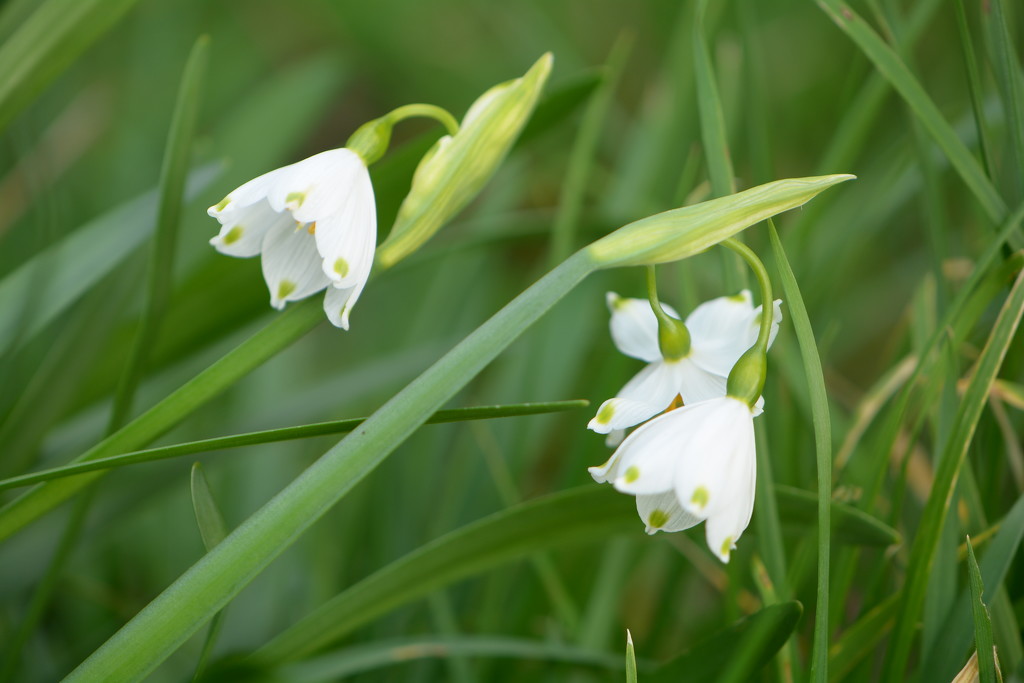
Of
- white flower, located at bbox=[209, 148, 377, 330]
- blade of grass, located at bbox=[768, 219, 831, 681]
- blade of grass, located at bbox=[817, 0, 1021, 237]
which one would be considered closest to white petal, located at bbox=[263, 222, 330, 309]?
white flower, located at bbox=[209, 148, 377, 330]

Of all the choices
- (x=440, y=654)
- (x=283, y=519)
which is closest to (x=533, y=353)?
(x=440, y=654)

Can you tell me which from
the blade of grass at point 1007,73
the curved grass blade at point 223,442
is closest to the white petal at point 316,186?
the curved grass blade at point 223,442

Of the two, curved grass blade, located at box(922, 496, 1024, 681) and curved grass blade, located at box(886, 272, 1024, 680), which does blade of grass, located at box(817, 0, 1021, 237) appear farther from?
curved grass blade, located at box(922, 496, 1024, 681)

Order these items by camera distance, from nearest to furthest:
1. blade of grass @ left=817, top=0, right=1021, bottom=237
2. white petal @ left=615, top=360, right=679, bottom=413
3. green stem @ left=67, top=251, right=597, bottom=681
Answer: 1. green stem @ left=67, top=251, right=597, bottom=681
2. white petal @ left=615, top=360, right=679, bottom=413
3. blade of grass @ left=817, top=0, right=1021, bottom=237

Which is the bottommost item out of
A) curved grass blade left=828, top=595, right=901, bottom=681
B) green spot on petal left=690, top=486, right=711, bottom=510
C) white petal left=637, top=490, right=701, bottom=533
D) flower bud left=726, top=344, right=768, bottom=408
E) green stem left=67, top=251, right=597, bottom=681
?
curved grass blade left=828, top=595, right=901, bottom=681

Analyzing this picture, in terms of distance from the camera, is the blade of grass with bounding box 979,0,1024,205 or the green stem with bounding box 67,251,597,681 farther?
the blade of grass with bounding box 979,0,1024,205

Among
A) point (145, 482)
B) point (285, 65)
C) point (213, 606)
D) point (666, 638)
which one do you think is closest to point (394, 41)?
point (285, 65)

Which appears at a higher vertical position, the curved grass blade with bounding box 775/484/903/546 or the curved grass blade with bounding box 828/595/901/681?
the curved grass blade with bounding box 775/484/903/546

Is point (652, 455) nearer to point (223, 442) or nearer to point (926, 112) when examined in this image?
point (223, 442)
